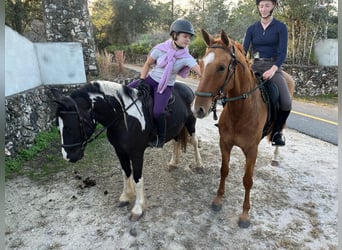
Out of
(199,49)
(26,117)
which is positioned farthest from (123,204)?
(199,49)

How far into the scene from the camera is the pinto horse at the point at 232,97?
2334 millimetres

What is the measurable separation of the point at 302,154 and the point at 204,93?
3666mm

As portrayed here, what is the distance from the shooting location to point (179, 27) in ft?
9.79

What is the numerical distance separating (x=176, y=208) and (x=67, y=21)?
647cm

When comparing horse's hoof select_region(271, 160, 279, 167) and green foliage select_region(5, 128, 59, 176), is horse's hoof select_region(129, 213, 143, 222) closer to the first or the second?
green foliage select_region(5, 128, 59, 176)

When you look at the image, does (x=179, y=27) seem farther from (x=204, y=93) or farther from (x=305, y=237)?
(x=305, y=237)

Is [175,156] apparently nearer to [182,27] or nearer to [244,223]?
[244,223]

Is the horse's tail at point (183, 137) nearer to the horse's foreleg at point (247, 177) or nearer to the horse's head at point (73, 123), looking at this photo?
the horse's foreleg at point (247, 177)

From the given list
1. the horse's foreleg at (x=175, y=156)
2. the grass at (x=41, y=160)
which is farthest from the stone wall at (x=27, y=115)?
the horse's foreleg at (x=175, y=156)

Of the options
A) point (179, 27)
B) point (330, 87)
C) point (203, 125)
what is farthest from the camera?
point (330, 87)

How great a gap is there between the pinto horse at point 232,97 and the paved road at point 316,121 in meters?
3.77

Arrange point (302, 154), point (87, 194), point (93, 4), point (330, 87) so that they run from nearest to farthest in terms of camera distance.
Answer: point (87, 194), point (302, 154), point (330, 87), point (93, 4)

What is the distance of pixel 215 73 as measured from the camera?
233 cm

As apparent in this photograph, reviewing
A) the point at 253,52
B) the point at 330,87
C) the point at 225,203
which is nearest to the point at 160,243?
the point at 225,203
